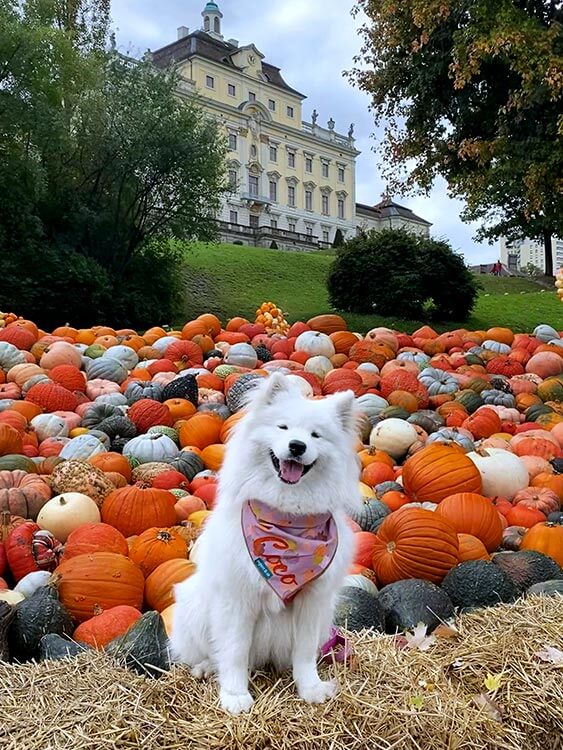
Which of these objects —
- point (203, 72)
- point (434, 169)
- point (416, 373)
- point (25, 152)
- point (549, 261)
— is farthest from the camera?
point (203, 72)

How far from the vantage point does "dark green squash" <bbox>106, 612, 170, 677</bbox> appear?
2717 millimetres

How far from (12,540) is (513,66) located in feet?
26.1

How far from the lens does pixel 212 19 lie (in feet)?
216

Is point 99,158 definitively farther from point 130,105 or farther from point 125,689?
point 125,689

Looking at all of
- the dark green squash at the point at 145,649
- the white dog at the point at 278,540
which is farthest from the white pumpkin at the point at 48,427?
the white dog at the point at 278,540

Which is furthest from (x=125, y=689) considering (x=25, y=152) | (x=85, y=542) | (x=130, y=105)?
(x=130, y=105)

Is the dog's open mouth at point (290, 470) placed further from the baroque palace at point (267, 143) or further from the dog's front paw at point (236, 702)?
A: the baroque palace at point (267, 143)

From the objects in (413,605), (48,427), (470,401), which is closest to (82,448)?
(48,427)

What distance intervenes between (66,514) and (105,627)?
1.14 m

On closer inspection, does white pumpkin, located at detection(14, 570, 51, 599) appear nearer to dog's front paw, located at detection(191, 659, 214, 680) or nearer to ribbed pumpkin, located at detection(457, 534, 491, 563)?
dog's front paw, located at detection(191, 659, 214, 680)

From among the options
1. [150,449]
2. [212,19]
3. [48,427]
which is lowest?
[150,449]

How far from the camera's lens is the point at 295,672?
2.44 m

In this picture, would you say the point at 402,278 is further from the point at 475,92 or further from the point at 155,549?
the point at 155,549

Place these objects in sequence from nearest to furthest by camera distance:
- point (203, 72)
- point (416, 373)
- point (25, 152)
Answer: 1. point (416, 373)
2. point (25, 152)
3. point (203, 72)
